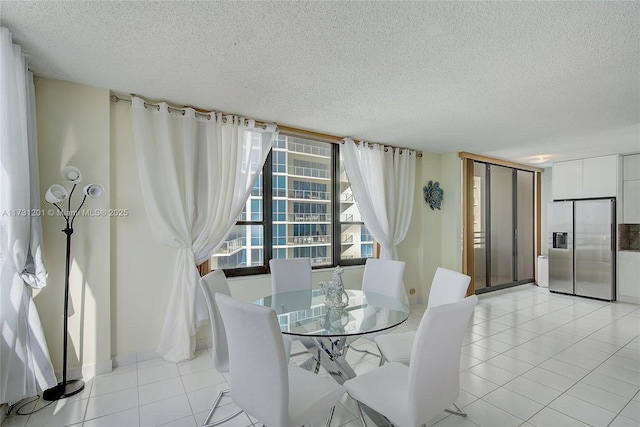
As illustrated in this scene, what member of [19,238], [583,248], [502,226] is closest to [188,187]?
[19,238]

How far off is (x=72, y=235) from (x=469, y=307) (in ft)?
10.4

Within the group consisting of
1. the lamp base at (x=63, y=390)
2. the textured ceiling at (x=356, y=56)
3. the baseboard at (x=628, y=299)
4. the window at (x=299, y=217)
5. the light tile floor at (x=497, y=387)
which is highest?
the textured ceiling at (x=356, y=56)

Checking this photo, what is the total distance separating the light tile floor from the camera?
224 centimetres

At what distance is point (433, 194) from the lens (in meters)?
5.49

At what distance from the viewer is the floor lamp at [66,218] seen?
2.49 m

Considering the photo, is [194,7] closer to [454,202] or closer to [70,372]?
[70,372]

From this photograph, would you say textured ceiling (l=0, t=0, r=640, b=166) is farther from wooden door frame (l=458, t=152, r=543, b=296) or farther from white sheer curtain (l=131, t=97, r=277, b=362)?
wooden door frame (l=458, t=152, r=543, b=296)

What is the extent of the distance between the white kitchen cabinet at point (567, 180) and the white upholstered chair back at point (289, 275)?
5.50 m

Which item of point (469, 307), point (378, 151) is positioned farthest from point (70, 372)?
point (378, 151)

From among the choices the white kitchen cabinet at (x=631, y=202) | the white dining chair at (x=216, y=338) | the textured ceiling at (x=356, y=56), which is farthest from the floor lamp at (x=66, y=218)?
the white kitchen cabinet at (x=631, y=202)

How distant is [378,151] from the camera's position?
15.8 ft

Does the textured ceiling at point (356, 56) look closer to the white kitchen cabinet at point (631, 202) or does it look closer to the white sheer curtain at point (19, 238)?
the white sheer curtain at point (19, 238)

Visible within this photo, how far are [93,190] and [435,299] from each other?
3.07 meters

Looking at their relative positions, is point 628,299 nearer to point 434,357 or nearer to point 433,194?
point 433,194
